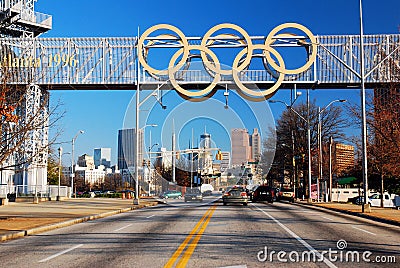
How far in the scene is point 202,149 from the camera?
41.9m

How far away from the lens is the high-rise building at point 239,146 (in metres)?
40.2

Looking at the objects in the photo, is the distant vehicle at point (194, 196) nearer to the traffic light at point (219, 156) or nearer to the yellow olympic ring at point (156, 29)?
the traffic light at point (219, 156)

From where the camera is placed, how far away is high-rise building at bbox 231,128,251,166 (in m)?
40.2

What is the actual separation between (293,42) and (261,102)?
659cm

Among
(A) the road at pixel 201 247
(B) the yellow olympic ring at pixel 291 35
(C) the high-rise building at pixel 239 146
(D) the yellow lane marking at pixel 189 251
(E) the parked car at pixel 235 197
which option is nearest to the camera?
(D) the yellow lane marking at pixel 189 251

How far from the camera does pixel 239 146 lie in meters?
44.2

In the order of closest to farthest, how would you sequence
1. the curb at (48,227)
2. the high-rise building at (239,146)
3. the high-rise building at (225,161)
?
the curb at (48,227)
the high-rise building at (239,146)
the high-rise building at (225,161)

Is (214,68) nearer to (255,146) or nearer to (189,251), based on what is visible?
(255,146)

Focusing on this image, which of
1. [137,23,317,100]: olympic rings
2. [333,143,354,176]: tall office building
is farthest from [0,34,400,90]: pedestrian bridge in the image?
[333,143,354,176]: tall office building

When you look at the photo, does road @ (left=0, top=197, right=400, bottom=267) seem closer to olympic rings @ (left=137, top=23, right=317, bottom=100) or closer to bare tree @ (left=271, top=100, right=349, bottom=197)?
olympic rings @ (left=137, top=23, right=317, bottom=100)

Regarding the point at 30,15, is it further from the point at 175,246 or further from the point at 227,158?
the point at 175,246

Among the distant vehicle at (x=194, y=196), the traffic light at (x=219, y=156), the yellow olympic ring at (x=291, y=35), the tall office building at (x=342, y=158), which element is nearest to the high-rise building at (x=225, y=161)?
the traffic light at (x=219, y=156)

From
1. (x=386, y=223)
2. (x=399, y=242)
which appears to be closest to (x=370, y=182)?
(x=386, y=223)

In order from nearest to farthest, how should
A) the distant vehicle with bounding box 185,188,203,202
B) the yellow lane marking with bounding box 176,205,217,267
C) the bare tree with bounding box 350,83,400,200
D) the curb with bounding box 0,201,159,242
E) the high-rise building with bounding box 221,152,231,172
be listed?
the yellow lane marking with bounding box 176,205,217,267, the curb with bounding box 0,201,159,242, the bare tree with bounding box 350,83,400,200, the high-rise building with bounding box 221,152,231,172, the distant vehicle with bounding box 185,188,203,202
